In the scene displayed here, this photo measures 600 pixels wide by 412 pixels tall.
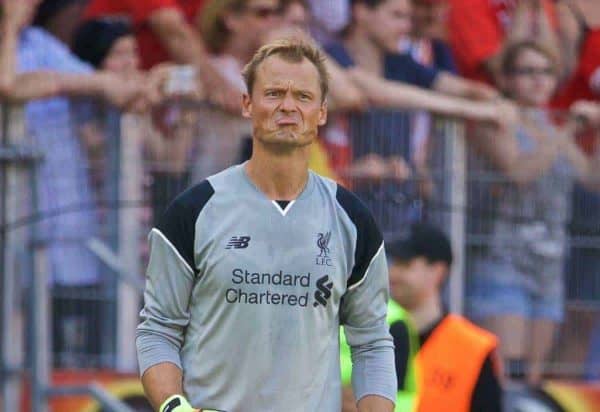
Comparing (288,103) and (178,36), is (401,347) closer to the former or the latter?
(288,103)

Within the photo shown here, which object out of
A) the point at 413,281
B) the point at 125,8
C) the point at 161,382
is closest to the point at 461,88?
the point at 125,8

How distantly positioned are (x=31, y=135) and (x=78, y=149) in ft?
0.93

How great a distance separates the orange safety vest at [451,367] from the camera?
678 cm

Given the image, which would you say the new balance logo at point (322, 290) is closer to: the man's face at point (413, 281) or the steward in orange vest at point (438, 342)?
the steward in orange vest at point (438, 342)

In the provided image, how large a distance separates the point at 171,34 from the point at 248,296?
458 cm

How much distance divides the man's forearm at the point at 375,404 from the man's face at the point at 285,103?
2.63 ft

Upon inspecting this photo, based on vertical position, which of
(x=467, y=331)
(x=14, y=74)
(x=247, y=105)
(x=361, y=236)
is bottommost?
(x=467, y=331)

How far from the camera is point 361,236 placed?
15.1 ft

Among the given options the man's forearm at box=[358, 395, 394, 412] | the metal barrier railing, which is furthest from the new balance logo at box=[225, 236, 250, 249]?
the metal barrier railing

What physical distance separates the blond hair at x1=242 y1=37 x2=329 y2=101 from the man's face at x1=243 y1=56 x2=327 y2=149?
0.06 ft

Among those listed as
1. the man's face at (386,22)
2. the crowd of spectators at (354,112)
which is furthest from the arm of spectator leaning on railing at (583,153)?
the man's face at (386,22)

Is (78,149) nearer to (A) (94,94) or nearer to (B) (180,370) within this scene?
(A) (94,94)

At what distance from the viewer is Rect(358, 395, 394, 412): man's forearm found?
4.55 metres

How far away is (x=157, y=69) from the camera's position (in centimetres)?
842
